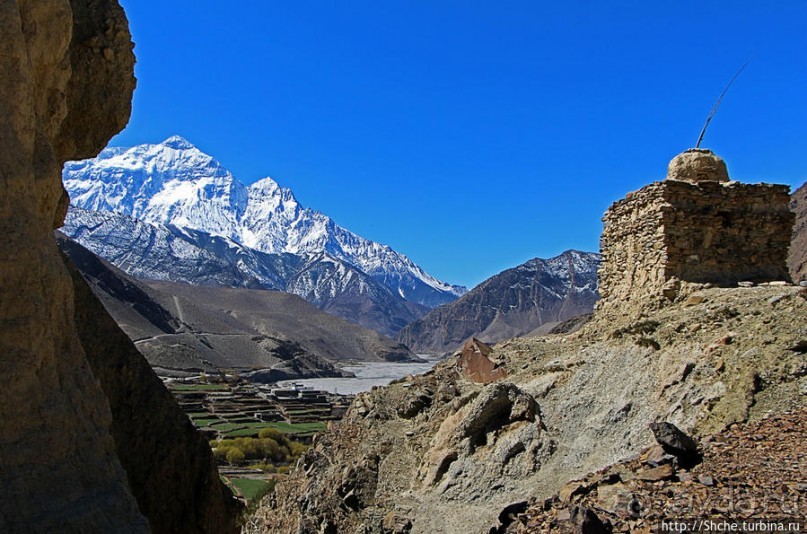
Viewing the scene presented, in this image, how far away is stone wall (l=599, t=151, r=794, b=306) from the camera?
46.2ft

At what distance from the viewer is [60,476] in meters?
4.07

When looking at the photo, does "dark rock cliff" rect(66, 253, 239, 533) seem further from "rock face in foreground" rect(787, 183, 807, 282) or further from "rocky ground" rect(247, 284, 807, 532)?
"rock face in foreground" rect(787, 183, 807, 282)

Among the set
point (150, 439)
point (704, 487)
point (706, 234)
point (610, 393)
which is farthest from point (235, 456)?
point (704, 487)

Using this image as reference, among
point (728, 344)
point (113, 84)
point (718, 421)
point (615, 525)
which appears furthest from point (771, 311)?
point (113, 84)

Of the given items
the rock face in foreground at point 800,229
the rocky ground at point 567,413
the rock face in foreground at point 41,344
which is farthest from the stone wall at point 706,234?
the rock face in foreground at point 800,229

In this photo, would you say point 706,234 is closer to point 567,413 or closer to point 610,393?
point 610,393

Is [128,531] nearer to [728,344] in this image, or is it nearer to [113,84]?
[113,84]

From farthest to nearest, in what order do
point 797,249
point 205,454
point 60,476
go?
1. point 797,249
2. point 205,454
3. point 60,476

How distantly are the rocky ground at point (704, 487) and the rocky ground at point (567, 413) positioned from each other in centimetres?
56

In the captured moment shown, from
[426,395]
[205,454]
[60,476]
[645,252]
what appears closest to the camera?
[60,476]

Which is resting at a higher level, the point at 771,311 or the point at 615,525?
the point at 771,311

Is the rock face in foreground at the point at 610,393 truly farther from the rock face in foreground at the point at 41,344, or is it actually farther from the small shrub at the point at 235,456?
the small shrub at the point at 235,456

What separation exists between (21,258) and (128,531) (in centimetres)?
185

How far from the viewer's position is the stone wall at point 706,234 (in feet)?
46.2
